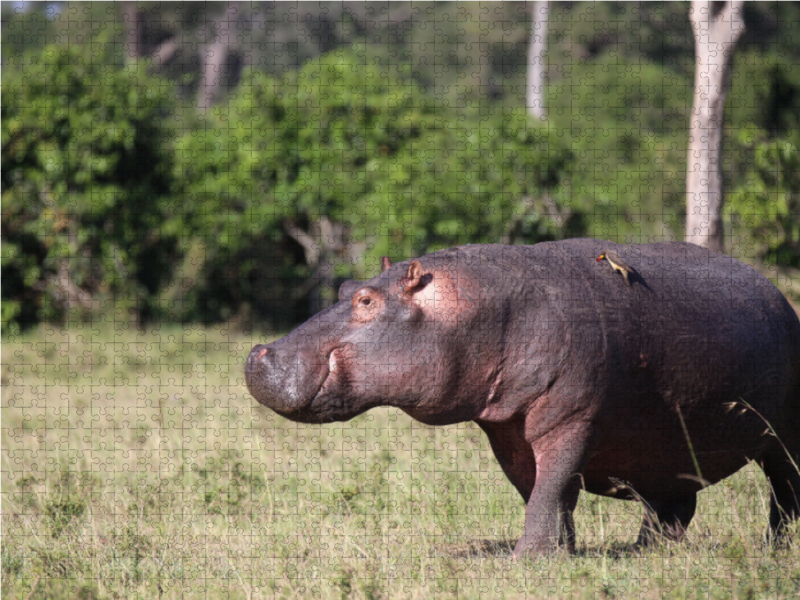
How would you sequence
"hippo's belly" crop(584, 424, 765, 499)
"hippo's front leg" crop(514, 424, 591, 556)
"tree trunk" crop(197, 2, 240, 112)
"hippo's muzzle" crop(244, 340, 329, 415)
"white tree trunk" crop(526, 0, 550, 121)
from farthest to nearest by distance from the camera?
"tree trunk" crop(197, 2, 240, 112) < "white tree trunk" crop(526, 0, 550, 121) < "hippo's belly" crop(584, 424, 765, 499) < "hippo's front leg" crop(514, 424, 591, 556) < "hippo's muzzle" crop(244, 340, 329, 415)

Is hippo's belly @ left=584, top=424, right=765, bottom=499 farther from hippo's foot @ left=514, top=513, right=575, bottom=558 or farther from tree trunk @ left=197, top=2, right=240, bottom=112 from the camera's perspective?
tree trunk @ left=197, top=2, right=240, bottom=112

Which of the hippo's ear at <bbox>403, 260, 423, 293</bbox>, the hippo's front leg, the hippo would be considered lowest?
the hippo's front leg

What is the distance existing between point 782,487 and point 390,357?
95.4 inches

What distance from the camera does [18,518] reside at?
541cm

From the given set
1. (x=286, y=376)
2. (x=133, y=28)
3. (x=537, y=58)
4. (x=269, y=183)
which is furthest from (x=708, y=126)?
(x=133, y=28)

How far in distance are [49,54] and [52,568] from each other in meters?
11.8

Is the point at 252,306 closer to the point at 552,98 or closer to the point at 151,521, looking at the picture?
the point at 151,521

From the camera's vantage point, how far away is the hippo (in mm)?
3980

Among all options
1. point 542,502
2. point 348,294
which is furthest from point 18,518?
point 542,502

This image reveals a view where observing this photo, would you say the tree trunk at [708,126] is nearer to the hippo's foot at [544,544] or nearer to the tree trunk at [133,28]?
the hippo's foot at [544,544]

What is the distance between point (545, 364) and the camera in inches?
158

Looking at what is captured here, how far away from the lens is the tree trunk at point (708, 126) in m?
8.78

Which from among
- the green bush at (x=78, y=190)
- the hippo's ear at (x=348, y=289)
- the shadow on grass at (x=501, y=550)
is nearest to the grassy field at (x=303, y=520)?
the shadow on grass at (x=501, y=550)

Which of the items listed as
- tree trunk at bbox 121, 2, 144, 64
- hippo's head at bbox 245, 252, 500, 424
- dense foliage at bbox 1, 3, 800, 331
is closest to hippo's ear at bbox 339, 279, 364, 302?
hippo's head at bbox 245, 252, 500, 424
